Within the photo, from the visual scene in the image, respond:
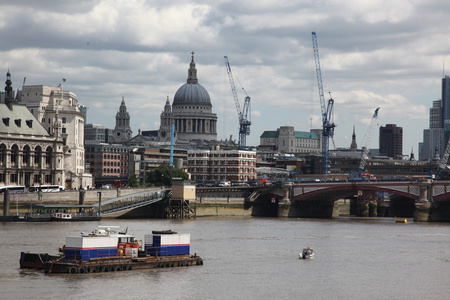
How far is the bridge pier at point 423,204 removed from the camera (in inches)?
5443

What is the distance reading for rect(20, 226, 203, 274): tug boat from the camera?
209ft

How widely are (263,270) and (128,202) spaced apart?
66997mm

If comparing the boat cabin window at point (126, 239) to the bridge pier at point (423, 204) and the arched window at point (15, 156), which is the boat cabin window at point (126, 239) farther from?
the arched window at point (15, 156)

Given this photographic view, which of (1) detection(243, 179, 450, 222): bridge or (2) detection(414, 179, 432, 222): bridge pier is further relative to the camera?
(1) detection(243, 179, 450, 222): bridge

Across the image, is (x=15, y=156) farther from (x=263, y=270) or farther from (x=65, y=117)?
(x=263, y=270)

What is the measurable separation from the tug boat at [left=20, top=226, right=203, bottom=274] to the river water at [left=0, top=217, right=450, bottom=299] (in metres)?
0.71

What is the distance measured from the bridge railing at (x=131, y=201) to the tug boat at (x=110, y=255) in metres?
60.8

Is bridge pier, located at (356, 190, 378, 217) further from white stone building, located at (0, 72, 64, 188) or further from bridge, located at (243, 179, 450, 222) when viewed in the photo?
white stone building, located at (0, 72, 64, 188)

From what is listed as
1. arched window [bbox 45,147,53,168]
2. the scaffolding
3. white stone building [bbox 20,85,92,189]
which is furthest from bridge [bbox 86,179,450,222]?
white stone building [bbox 20,85,92,189]

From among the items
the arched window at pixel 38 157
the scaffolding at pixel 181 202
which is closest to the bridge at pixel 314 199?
the scaffolding at pixel 181 202

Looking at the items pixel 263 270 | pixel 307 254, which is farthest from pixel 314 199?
pixel 263 270

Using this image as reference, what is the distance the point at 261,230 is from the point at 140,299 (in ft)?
187

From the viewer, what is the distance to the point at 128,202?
13550 cm

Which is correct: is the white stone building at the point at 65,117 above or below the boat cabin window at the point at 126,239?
above
